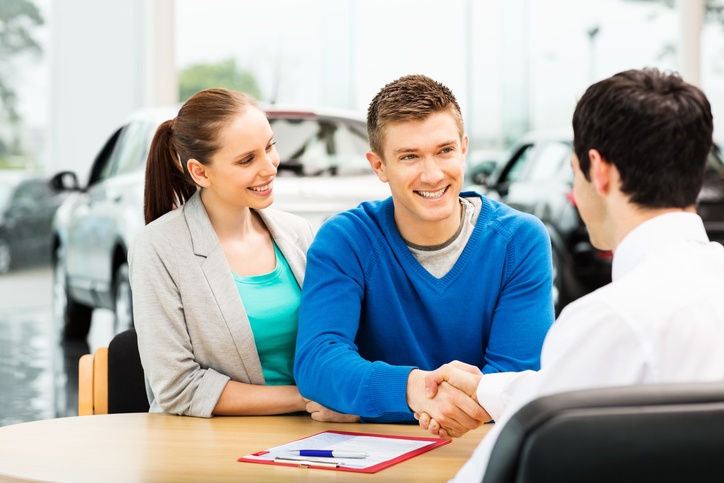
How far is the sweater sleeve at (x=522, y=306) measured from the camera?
7.44ft

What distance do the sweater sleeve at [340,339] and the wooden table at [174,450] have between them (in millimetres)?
59

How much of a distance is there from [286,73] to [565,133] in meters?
4.01

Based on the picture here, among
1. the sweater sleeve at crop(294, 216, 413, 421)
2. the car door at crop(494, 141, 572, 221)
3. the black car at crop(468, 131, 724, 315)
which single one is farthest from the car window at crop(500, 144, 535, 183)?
the sweater sleeve at crop(294, 216, 413, 421)

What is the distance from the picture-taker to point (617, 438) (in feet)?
3.46

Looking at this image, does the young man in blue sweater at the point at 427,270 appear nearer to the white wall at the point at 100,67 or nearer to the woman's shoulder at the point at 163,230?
the woman's shoulder at the point at 163,230

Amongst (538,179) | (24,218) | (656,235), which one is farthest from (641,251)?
(24,218)

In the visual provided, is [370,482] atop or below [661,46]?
below

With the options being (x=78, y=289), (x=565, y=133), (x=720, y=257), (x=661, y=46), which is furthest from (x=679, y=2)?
(x=720, y=257)

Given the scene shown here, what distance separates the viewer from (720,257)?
1413mm

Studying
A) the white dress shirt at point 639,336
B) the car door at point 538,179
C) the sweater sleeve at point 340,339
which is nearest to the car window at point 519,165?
the car door at point 538,179

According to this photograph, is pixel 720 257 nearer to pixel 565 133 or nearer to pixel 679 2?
pixel 565 133

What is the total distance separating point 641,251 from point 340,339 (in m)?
0.94

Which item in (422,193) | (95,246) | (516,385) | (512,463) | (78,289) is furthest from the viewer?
(78,289)

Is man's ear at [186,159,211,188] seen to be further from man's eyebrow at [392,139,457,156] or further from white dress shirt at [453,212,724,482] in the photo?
white dress shirt at [453,212,724,482]
